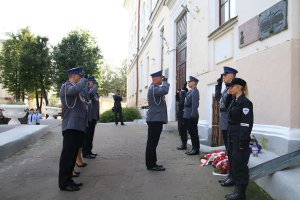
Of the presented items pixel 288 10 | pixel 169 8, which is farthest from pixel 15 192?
pixel 169 8

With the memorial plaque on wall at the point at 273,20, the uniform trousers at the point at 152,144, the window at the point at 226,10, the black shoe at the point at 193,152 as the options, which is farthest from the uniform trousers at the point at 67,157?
the window at the point at 226,10

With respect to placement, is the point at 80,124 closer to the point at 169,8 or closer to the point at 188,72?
the point at 188,72

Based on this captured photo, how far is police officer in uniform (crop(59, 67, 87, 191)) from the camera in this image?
17.0 ft

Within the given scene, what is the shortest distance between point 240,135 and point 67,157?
241 cm

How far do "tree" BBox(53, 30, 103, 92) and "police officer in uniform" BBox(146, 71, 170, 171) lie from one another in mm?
24229

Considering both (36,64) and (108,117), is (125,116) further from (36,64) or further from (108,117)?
(36,64)

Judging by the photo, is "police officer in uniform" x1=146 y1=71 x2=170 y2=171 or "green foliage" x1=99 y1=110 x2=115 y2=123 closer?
"police officer in uniform" x1=146 y1=71 x2=170 y2=171

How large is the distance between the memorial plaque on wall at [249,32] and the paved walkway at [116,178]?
8.39 feet

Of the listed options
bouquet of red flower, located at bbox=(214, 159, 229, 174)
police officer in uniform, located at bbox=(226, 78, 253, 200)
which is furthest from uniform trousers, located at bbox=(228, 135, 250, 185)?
bouquet of red flower, located at bbox=(214, 159, 229, 174)

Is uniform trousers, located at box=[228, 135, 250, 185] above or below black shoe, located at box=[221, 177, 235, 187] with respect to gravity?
above

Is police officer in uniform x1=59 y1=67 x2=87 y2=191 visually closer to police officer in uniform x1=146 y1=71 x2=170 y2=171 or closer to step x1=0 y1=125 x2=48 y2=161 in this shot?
police officer in uniform x1=146 y1=71 x2=170 y2=171

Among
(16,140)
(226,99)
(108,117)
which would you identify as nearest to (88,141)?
(16,140)

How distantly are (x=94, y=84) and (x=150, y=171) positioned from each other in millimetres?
2291

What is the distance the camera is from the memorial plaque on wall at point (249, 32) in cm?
700
